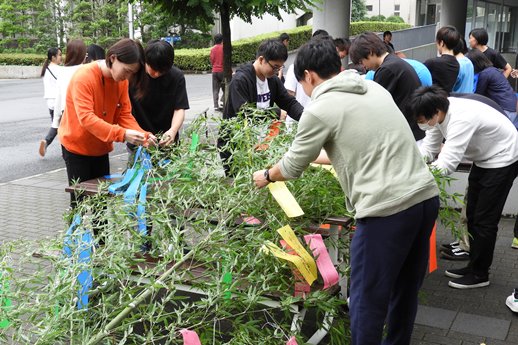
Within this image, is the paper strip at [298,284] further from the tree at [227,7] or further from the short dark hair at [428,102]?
the tree at [227,7]

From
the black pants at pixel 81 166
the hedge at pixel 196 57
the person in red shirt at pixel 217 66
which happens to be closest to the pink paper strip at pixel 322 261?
the black pants at pixel 81 166

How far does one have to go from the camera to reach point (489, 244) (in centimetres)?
459

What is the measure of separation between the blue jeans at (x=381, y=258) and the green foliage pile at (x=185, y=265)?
7.3 inches

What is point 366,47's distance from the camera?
17.0ft

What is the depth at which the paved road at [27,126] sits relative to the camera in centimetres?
934

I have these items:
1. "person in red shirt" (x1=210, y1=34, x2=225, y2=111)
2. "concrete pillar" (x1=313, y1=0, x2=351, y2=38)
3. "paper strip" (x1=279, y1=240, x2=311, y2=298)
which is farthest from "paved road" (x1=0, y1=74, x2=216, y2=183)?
"paper strip" (x1=279, y1=240, x2=311, y2=298)

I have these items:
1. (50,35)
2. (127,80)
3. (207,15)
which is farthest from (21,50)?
(127,80)

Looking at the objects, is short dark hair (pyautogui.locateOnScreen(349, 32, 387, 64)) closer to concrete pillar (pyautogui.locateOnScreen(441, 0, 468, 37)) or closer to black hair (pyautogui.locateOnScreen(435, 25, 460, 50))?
black hair (pyautogui.locateOnScreen(435, 25, 460, 50))

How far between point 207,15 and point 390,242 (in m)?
5.40

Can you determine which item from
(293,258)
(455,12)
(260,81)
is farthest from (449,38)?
(455,12)

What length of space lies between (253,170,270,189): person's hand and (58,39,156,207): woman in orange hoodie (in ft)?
3.53

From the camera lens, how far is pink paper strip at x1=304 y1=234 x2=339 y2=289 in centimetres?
338

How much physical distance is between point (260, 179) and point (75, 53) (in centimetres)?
508

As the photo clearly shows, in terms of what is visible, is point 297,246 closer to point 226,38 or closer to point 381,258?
point 381,258
